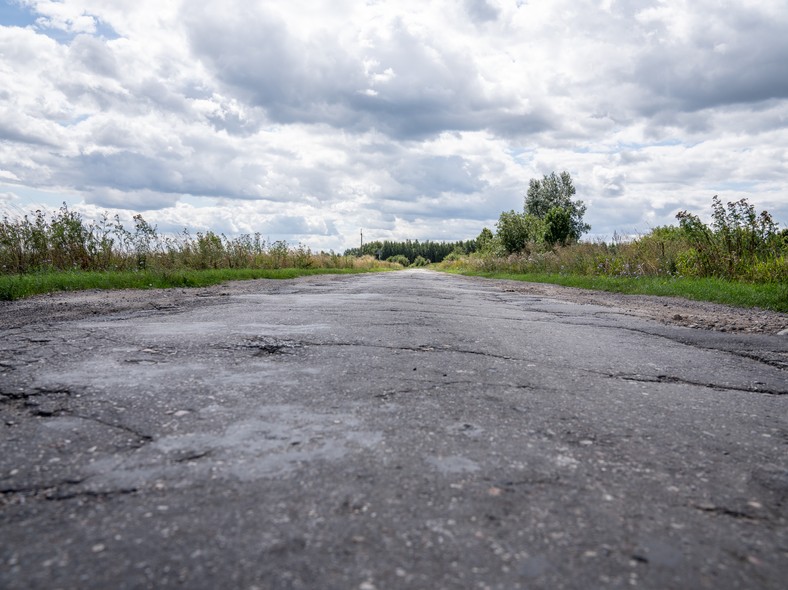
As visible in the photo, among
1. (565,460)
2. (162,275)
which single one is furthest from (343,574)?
(162,275)

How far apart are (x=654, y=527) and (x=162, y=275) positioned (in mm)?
13440

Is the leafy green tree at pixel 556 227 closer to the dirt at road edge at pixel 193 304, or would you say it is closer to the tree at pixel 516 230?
the tree at pixel 516 230

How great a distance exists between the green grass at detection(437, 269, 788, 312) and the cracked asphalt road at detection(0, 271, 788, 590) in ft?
19.1

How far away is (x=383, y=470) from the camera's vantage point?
210cm

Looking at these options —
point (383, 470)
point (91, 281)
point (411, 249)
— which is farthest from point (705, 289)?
point (411, 249)

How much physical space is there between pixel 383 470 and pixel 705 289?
11.3 meters

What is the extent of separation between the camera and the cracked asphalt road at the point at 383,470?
59.6 inches

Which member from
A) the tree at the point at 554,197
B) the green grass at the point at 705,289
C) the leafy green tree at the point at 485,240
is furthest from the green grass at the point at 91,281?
the tree at the point at 554,197

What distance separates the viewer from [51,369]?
12.1 ft

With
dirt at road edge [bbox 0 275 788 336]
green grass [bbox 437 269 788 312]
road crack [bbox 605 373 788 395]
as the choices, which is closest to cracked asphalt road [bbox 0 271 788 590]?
road crack [bbox 605 373 788 395]

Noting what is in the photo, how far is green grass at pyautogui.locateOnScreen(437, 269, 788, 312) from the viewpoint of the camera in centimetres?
938

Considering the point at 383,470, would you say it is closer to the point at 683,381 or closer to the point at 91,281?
the point at 683,381

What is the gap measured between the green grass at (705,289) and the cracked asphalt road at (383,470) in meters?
5.83

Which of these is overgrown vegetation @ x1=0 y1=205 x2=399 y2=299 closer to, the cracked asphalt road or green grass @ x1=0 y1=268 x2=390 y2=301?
green grass @ x1=0 y1=268 x2=390 y2=301
